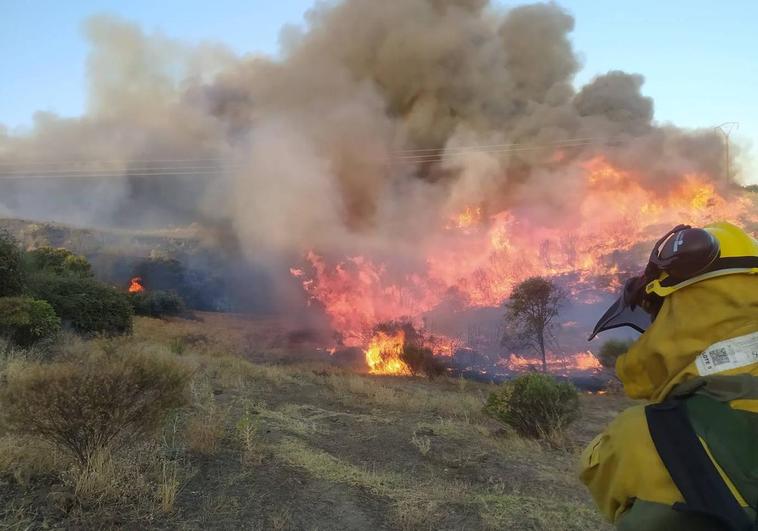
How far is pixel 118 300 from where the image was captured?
53.7 feet

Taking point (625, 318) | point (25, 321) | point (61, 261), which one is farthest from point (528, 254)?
point (625, 318)

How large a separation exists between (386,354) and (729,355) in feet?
66.5

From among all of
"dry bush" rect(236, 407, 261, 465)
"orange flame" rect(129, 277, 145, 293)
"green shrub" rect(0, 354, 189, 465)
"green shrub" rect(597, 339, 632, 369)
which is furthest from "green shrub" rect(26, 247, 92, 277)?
"green shrub" rect(597, 339, 632, 369)

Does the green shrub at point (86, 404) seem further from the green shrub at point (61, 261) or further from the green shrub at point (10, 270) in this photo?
the green shrub at point (61, 261)

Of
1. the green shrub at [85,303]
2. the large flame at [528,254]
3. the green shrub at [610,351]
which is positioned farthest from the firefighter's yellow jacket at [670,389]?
the large flame at [528,254]

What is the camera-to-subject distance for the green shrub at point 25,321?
32.3 feet

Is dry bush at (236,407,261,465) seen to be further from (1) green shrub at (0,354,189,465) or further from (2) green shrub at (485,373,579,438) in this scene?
(2) green shrub at (485,373,579,438)

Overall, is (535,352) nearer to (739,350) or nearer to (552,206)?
(552,206)

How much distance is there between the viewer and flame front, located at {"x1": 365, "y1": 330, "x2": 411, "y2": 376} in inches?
792

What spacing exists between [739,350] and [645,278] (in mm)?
320

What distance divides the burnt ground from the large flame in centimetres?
1631

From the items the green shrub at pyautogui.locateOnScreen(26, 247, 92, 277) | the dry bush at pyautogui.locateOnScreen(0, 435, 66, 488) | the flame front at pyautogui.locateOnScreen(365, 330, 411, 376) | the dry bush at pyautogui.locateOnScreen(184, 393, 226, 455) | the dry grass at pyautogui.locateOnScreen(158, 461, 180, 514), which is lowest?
the flame front at pyautogui.locateOnScreen(365, 330, 411, 376)

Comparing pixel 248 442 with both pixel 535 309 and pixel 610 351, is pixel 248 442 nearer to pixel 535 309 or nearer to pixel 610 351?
pixel 535 309

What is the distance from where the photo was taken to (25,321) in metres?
9.93
